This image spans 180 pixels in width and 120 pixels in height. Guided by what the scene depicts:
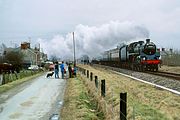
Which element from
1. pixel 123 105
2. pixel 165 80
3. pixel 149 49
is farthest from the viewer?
pixel 149 49

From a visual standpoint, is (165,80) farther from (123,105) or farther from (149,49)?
(149,49)

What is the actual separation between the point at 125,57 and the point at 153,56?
11214mm

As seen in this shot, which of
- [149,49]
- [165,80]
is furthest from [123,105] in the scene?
[149,49]

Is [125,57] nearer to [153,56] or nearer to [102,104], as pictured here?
[153,56]

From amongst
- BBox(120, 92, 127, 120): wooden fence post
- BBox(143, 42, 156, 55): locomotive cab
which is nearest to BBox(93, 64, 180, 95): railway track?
BBox(120, 92, 127, 120): wooden fence post

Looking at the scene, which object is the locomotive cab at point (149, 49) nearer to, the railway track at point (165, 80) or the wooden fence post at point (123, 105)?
the railway track at point (165, 80)

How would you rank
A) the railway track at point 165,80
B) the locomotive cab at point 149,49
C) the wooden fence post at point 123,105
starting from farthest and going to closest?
the locomotive cab at point 149,49 < the railway track at point 165,80 < the wooden fence post at point 123,105

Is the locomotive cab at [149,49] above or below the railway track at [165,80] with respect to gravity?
above

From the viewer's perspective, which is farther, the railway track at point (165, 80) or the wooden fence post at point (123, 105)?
the railway track at point (165, 80)

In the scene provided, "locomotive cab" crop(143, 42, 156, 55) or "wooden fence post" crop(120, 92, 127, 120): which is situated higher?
"locomotive cab" crop(143, 42, 156, 55)

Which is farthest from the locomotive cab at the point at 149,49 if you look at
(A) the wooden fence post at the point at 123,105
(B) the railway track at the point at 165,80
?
(A) the wooden fence post at the point at 123,105

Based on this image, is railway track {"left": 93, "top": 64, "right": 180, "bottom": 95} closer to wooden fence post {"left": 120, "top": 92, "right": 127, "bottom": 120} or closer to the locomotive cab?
wooden fence post {"left": 120, "top": 92, "right": 127, "bottom": 120}

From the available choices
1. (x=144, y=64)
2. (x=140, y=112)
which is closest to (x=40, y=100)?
(x=140, y=112)

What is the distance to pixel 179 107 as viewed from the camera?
40.4 ft
